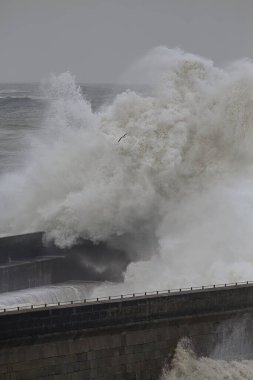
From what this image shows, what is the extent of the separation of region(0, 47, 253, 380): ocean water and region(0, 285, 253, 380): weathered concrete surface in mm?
3102

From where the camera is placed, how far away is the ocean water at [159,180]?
27.6 metres

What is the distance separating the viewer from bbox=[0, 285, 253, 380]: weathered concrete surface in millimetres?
20375

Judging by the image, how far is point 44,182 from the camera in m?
33.1

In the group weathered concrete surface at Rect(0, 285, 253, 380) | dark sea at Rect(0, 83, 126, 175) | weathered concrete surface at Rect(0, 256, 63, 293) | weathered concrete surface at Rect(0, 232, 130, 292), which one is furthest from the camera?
dark sea at Rect(0, 83, 126, 175)

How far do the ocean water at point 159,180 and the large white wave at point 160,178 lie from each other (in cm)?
4

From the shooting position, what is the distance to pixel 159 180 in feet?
99.3

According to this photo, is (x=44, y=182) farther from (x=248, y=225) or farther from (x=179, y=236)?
(x=248, y=225)

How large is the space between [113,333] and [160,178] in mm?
9801

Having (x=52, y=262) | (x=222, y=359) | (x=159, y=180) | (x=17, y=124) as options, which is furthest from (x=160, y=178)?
(x=17, y=124)

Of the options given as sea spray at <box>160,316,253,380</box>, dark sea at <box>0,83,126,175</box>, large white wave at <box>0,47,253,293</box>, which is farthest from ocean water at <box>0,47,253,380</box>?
dark sea at <box>0,83,126,175</box>

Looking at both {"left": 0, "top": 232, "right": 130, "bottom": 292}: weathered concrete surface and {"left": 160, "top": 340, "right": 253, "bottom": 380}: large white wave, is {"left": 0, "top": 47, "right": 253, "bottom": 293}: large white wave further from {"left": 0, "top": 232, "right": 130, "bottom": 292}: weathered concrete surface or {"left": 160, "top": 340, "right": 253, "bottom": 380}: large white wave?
{"left": 160, "top": 340, "right": 253, "bottom": 380}: large white wave

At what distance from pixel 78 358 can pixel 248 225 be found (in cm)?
842

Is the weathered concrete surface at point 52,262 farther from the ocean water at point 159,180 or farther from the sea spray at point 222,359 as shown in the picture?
the sea spray at point 222,359

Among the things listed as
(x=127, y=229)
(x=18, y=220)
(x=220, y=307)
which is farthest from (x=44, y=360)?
(x=18, y=220)
